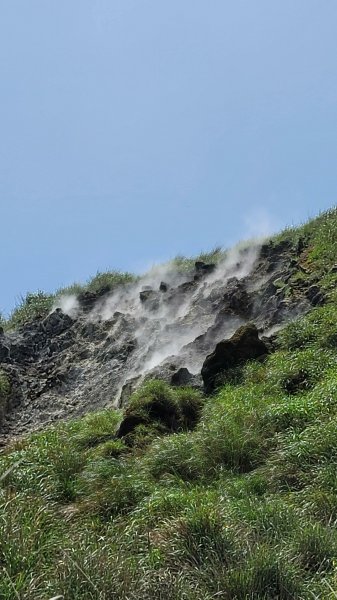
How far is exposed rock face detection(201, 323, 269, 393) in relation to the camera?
416 inches

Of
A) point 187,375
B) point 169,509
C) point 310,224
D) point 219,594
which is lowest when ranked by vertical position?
point 219,594

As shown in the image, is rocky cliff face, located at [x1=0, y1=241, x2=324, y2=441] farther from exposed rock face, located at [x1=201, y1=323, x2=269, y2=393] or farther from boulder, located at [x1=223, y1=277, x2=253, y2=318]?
exposed rock face, located at [x1=201, y1=323, x2=269, y2=393]

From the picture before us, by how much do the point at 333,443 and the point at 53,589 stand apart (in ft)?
11.3

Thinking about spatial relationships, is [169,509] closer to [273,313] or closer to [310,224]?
[273,313]

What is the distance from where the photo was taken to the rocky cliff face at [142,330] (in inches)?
492

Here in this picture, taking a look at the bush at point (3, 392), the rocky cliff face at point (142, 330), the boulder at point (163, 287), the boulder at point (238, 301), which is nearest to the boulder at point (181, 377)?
the rocky cliff face at point (142, 330)

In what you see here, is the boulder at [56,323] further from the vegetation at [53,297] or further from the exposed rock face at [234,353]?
the exposed rock face at [234,353]

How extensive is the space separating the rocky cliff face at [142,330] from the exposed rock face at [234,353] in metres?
0.15

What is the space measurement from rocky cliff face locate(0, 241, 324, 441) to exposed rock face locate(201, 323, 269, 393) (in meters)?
0.15

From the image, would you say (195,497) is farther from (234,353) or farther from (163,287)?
(163,287)

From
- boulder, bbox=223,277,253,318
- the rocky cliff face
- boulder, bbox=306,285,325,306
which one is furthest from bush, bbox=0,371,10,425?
boulder, bbox=306,285,325,306

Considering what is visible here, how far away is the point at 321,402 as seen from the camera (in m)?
7.79

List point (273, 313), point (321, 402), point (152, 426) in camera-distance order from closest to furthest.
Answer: point (321, 402), point (152, 426), point (273, 313)

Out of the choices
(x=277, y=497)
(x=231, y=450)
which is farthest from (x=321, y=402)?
(x=277, y=497)
